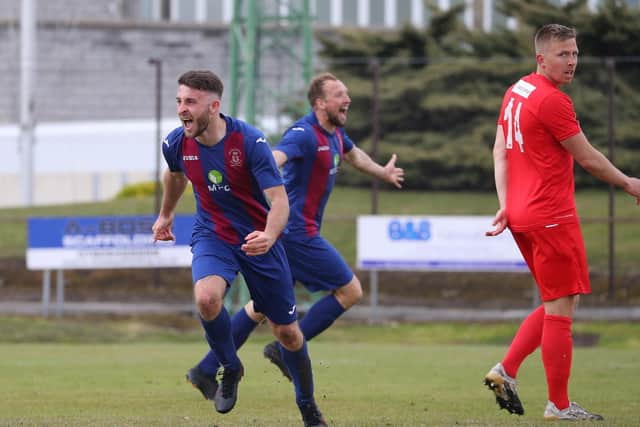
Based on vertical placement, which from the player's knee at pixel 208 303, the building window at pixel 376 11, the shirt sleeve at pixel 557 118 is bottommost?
the player's knee at pixel 208 303

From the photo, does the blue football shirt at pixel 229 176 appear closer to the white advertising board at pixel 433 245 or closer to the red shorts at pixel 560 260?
the red shorts at pixel 560 260

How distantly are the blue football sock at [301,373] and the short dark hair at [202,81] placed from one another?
160 centimetres

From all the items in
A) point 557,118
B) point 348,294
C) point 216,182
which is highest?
point 557,118

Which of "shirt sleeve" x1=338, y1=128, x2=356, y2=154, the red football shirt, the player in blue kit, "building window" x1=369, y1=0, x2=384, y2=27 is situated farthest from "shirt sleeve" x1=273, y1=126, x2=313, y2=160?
"building window" x1=369, y1=0, x2=384, y2=27

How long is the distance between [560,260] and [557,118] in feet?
2.75

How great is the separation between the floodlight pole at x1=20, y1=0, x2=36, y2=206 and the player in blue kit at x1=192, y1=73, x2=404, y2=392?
64.4ft

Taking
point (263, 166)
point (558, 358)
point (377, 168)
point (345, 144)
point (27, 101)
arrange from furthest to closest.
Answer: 1. point (27, 101)
2. point (345, 144)
3. point (377, 168)
4. point (558, 358)
5. point (263, 166)

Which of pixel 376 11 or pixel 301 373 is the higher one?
pixel 376 11

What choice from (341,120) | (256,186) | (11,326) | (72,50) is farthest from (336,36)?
(256,186)

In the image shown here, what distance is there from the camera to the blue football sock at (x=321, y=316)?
9055mm

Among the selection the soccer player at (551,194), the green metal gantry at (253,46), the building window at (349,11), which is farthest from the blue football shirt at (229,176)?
the building window at (349,11)

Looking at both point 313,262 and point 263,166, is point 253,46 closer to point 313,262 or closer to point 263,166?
point 313,262

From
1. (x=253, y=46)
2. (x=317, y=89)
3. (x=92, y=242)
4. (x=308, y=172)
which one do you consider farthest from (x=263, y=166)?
(x=253, y=46)

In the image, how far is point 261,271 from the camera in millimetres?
7027
